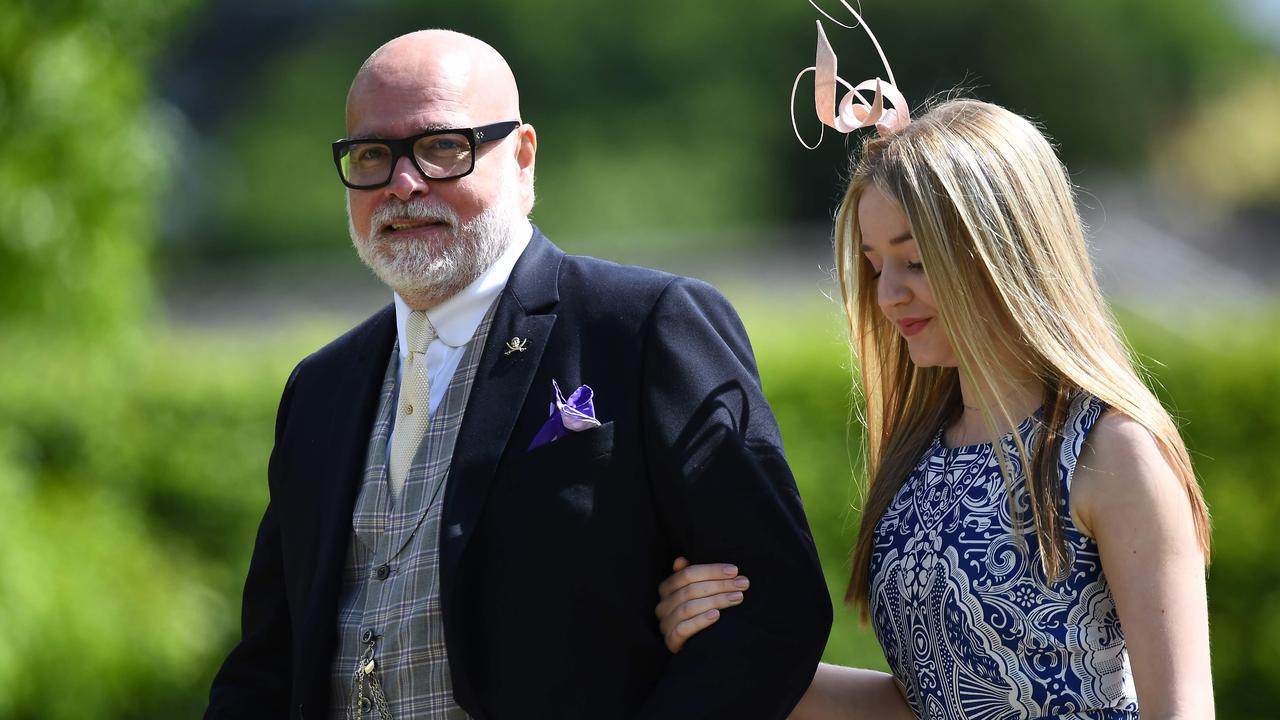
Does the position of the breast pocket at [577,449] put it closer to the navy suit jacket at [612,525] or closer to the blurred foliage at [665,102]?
the navy suit jacket at [612,525]

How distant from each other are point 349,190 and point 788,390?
12.1 ft

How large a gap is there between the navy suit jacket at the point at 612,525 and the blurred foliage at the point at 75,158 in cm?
313

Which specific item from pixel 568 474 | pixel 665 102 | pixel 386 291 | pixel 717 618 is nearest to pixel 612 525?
pixel 568 474

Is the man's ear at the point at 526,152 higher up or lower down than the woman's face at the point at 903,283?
higher up

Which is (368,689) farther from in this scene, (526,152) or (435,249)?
(526,152)

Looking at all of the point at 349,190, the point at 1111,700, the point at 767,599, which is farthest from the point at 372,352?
the point at 1111,700

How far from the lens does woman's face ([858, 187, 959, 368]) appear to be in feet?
7.69

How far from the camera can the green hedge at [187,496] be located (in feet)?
17.9

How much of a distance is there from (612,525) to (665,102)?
1496 inches

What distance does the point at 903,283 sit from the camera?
235 centimetres

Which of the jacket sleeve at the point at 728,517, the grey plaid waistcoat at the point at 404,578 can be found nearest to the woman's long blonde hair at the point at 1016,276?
the jacket sleeve at the point at 728,517

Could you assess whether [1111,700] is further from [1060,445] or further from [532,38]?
[532,38]

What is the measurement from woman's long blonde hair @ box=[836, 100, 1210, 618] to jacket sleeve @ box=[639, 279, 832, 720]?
0.35 m

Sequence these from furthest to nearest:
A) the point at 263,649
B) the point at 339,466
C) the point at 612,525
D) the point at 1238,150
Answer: the point at 1238,150, the point at 263,649, the point at 339,466, the point at 612,525
